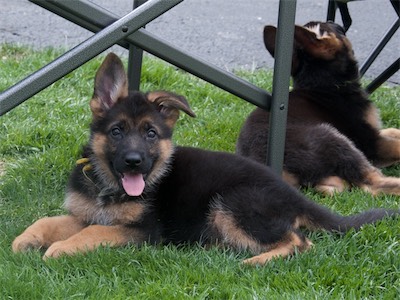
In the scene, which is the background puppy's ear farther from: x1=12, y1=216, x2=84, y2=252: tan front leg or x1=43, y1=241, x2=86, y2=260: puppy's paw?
x1=43, y1=241, x2=86, y2=260: puppy's paw

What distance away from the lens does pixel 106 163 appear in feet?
14.1

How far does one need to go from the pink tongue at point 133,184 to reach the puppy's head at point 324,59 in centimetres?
203

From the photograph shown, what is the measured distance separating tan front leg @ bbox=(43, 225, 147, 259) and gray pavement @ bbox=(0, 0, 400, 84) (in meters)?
4.66

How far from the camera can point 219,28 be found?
35.5 feet

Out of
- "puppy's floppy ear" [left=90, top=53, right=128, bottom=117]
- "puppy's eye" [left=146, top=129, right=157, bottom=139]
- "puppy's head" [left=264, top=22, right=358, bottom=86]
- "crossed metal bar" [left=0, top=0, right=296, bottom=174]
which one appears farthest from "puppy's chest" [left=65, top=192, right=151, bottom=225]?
"puppy's head" [left=264, top=22, right=358, bottom=86]

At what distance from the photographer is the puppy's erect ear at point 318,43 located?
5684mm

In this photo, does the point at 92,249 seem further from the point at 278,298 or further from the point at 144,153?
the point at 278,298

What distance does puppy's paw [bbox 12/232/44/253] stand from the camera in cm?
397

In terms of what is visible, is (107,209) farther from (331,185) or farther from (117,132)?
(331,185)

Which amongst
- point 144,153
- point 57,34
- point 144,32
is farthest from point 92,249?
point 57,34

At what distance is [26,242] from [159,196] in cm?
76

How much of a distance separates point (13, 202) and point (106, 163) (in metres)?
0.84

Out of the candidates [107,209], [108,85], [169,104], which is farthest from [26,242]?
[169,104]

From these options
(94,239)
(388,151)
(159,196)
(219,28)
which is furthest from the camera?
(219,28)
